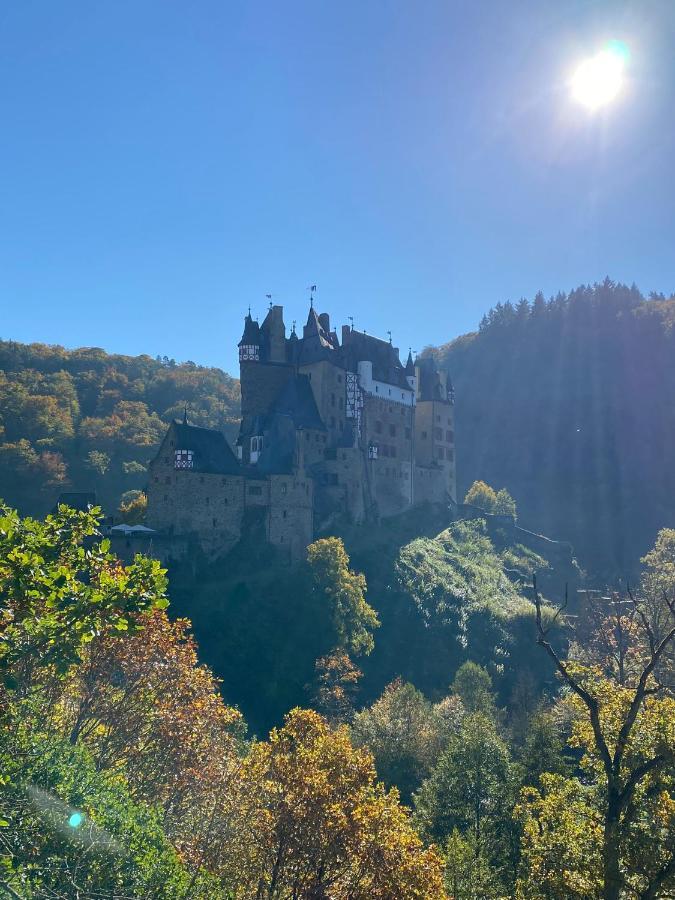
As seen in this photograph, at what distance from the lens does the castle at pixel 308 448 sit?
158ft

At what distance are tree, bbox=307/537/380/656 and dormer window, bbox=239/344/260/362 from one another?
17389 mm

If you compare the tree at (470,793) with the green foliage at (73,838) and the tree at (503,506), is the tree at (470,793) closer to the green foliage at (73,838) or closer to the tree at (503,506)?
the green foliage at (73,838)

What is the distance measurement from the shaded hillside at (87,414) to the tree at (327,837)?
62.4m

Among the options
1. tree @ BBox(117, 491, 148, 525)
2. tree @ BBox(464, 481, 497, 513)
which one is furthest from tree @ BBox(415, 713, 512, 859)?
tree @ BBox(464, 481, 497, 513)

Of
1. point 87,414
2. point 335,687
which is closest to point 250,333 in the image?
point 335,687

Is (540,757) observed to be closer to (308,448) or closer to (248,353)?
(308,448)

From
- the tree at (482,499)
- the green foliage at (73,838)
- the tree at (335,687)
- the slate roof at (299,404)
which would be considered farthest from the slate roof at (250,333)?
the green foliage at (73,838)

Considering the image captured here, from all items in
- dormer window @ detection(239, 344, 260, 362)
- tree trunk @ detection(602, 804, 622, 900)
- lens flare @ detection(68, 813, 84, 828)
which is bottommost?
tree trunk @ detection(602, 804, 622, 900)

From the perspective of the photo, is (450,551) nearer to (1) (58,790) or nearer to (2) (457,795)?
(2) (457,795)

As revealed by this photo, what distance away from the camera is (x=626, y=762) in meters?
15.3

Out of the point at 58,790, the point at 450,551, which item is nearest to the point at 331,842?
the point at 58,790

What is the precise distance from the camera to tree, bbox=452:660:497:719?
Answer: 42609 mm

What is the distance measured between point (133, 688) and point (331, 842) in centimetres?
736

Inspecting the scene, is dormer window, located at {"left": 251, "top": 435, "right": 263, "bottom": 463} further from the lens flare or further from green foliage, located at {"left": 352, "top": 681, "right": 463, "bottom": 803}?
the lens flare
